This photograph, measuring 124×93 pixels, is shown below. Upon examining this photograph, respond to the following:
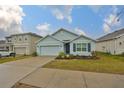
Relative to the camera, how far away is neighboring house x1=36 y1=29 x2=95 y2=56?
86.9ft

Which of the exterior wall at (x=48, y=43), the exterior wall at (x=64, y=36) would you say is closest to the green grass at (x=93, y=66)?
the exterior wall at (x=48, y=43)

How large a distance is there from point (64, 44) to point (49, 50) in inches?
109

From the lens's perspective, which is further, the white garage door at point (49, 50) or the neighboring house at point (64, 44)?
the white garage door at point (49, 50)

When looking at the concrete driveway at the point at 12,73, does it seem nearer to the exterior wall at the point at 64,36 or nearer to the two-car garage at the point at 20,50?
the exterior wall at the point at 64,36

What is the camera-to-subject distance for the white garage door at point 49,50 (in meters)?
29.3

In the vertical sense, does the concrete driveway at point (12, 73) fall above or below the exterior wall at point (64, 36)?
below

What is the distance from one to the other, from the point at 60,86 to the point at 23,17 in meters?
16.0

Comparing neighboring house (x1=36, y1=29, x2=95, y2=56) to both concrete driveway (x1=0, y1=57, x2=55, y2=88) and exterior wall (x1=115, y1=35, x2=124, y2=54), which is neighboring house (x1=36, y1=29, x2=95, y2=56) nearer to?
exterior wall (x1=115, y1=35, x2=124, y2=54)

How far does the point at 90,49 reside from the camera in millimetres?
26328

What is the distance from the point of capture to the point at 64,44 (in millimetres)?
29094
